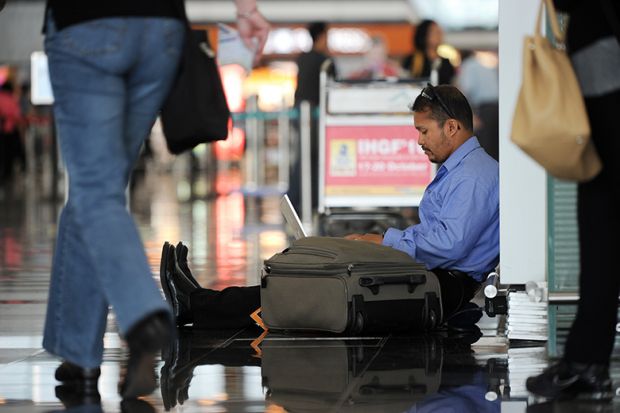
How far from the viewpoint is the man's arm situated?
18.1 ft

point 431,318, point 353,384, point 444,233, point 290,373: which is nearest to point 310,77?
point 444,233

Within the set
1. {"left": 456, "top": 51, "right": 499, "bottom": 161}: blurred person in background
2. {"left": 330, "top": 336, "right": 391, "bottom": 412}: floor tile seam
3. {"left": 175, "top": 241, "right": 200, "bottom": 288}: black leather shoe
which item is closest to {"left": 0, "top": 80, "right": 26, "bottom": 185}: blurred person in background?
{"left": 456, "top": 51, "right": 499, "bottom": 161}: blurred person in background

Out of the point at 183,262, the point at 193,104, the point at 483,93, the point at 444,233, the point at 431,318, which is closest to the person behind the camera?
the point at 193,104

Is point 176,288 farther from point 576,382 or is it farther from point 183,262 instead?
point 576,382

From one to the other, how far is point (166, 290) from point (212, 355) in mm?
852

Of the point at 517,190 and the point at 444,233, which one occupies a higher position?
the point at 517,190

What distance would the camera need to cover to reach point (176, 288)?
5.80 meters

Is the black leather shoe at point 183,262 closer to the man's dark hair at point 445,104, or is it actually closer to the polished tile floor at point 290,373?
the polished tile floor at point 290,373

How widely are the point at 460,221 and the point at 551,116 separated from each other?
6.15 ft

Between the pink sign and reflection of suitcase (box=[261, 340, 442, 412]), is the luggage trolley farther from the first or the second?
reflection of suitcase (box=[261, 340, 442, 412])

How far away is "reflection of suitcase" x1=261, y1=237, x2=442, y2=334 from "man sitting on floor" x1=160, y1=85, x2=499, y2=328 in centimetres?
16

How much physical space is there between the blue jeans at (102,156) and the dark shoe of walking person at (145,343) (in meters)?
0.03

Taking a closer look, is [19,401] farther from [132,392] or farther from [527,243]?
[527,243]

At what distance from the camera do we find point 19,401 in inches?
160
